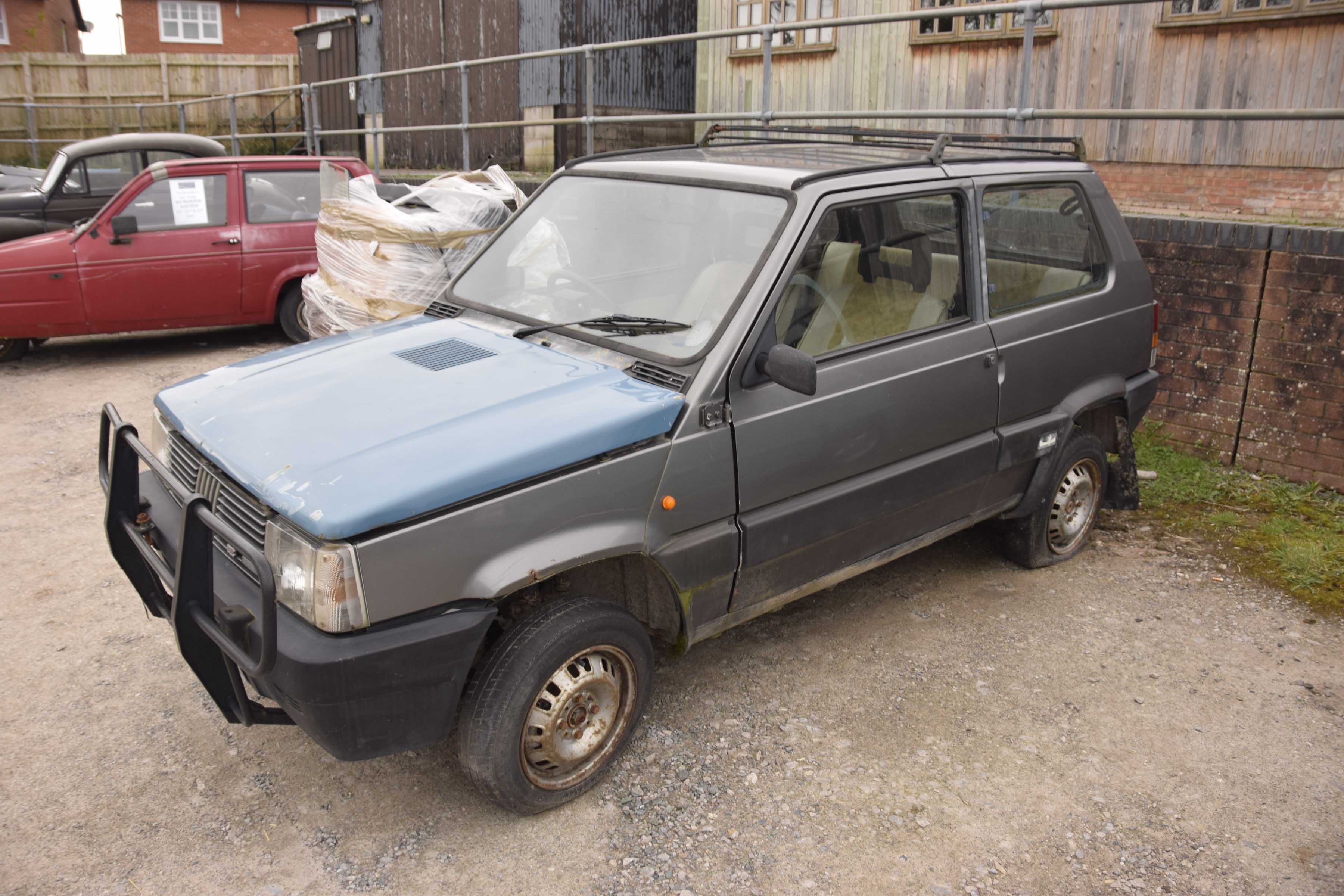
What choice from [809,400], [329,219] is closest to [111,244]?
[329,219]

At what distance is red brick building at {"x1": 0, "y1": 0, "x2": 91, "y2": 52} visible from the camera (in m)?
30.7

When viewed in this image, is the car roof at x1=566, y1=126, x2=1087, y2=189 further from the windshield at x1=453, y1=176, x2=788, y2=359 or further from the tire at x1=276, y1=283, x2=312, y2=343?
the tire at x1=276, y1=283, x2=312, y2=343

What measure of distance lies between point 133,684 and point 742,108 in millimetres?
10434

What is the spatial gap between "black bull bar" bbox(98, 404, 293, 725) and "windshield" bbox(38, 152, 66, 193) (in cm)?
860

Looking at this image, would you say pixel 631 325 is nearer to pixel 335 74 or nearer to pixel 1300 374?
pixel 1300 374

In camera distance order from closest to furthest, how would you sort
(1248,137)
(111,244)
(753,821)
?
(753,821)
(111,244)
(1248,137)

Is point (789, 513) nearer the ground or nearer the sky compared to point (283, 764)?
nearer the sky

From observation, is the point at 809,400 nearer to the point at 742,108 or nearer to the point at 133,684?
the point at 133,684

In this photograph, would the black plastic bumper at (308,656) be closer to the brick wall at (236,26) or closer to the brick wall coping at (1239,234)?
the brick wall coping at (1239,234)

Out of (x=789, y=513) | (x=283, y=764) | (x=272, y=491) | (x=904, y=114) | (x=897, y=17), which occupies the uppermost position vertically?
(x=897, y=17)

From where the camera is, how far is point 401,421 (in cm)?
296

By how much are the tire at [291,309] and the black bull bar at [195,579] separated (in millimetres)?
5710

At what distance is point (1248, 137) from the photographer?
8648 mm

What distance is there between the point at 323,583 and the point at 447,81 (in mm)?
15138
